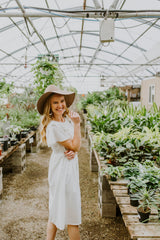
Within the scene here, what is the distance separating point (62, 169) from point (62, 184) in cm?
12

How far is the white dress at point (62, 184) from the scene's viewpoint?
Answer: 1645mm

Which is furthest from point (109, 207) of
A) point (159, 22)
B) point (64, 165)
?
point (159, 22)

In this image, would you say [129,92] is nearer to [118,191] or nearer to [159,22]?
[159,22]

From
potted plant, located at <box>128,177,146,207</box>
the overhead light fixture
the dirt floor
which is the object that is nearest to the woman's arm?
potted plant, located at <box>128,177,146,207</box>

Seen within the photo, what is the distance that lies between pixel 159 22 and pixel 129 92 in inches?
377

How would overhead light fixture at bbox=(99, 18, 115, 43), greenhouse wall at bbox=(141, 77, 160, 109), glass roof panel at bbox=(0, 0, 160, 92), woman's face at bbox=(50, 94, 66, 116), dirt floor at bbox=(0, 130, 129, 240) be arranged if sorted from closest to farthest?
woman's face at bbox=(50, 94, 66, 116) < dirt floor at bbox=(0, 130, 129, 240) < overhead light fixture at bbox=(99, 18, 115, 43) < glass roof panel at bbox=(0, 0, 160, 92) < greenhouse wall at bbox=(141, 77, 160, 109)

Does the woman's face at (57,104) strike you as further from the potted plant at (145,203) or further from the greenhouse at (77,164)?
the potted plant at (145,203)

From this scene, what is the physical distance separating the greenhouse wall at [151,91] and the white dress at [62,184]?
781 cm

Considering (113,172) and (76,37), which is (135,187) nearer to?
(113,172)

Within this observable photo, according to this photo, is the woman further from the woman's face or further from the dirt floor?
the dirt floor

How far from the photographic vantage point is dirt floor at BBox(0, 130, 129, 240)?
228cm

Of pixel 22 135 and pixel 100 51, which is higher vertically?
pixel 100 51

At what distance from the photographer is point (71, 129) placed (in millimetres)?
1836

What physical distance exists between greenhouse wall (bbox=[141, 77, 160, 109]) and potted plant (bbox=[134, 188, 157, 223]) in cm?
772
